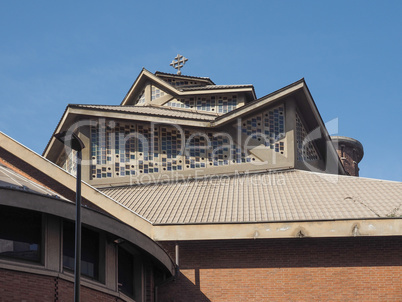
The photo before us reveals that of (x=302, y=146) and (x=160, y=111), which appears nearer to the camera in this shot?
(x=302, y=146)

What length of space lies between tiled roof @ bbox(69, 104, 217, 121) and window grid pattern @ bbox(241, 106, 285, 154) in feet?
4.88

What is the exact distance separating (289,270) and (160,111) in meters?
10.9

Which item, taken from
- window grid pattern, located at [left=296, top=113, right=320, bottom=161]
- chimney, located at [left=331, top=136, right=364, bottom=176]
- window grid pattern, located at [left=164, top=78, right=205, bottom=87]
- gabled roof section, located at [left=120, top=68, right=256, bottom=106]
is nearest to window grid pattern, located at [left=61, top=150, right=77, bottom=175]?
gabled roof section, located at [left=120, top=68, right=256, bottom=106]

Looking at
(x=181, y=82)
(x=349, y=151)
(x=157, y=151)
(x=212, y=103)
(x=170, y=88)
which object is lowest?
(x=157, y=151)

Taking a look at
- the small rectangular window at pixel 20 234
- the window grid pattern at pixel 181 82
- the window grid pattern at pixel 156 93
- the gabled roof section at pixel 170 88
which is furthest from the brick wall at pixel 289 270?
the window grid pattern at pixel 181 82

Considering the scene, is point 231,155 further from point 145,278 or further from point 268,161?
point 145,278

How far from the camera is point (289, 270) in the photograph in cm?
2233


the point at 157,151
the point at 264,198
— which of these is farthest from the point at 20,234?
the point at 157,151

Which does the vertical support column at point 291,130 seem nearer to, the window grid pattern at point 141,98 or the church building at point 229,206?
the church building at point 229,206

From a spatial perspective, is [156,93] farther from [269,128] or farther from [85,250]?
[85,250]

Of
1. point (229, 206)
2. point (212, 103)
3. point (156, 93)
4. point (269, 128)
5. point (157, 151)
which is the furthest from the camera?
point (156, 93)

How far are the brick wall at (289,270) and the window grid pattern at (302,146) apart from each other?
6.15m

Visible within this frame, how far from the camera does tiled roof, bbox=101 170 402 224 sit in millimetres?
22844

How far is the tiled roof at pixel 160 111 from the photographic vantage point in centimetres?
2769
